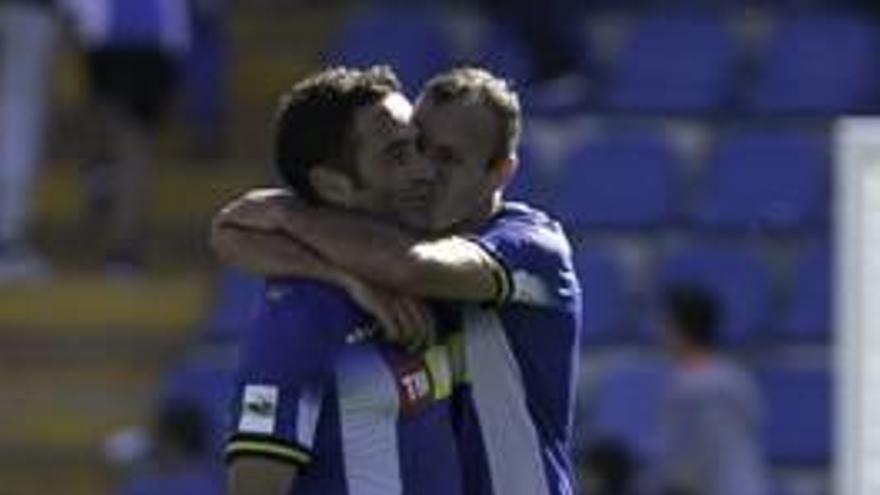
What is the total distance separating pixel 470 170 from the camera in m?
4.91

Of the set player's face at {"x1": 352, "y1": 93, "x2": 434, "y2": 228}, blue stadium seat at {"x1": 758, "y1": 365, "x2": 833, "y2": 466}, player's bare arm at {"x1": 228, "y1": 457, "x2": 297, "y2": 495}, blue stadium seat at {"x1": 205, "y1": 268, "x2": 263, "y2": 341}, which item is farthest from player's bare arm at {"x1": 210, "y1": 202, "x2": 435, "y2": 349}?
blue stadium seat at {"x1": 205, "y1": 268, "x2": 263, "y2": 341}

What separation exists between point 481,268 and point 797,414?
6.39 m

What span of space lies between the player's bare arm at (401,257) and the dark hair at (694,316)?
5.02 meters

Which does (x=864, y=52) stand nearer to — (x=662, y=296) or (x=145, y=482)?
(x=662, y=296)

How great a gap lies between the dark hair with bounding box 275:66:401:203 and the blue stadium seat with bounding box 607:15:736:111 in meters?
7.68

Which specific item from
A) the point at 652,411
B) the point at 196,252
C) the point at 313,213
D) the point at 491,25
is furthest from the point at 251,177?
the point at 313,213

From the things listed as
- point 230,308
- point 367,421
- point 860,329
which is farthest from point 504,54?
point 367,421

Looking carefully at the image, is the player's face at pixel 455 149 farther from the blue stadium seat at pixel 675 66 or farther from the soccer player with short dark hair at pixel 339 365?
the blue stadium seat at pixel 675 66

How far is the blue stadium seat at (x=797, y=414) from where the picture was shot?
11086 mm

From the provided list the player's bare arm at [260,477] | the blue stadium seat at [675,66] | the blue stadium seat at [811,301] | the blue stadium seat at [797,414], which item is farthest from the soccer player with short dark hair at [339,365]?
the blue stadium seat at [675,66]

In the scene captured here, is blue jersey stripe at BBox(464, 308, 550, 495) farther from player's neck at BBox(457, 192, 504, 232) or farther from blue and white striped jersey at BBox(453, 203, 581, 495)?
player's neck at BBox(457, 192, 504, 232)

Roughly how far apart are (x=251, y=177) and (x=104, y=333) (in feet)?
2.87

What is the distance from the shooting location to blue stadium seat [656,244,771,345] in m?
11.5

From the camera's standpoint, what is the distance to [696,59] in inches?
501
